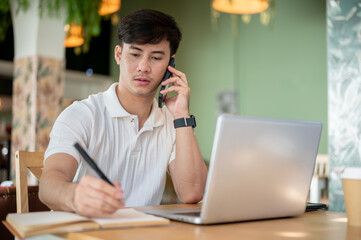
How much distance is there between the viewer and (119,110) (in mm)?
1561

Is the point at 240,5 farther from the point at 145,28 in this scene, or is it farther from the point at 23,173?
the point at 23,173

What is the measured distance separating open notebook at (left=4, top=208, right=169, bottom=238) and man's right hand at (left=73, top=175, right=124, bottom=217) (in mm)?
23

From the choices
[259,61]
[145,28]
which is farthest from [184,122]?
[259,61]

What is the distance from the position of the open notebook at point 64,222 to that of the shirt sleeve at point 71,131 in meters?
0.37

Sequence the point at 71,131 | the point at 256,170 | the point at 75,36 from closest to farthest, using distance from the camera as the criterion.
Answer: the point at 256,170 < the point at 71,131 < the point at 75,36

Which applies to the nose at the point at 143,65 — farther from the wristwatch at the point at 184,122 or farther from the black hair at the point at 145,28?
the wristwatch at the point at 184,122

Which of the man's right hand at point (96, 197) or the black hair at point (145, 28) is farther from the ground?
the black hair at point (145, 28)

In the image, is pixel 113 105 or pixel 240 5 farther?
pixel 240 5

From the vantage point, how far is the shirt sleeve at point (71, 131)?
4.29 ft

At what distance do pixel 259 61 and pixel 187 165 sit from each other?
16.1ft

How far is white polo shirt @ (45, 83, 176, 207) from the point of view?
1487 mm

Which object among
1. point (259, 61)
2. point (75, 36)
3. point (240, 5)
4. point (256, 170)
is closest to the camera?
point (256, 170)

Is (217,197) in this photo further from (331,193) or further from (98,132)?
(331,193)

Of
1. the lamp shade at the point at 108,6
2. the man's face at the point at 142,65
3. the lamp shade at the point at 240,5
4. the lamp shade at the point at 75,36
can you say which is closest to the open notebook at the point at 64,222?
the man's face at the point at 142,65
